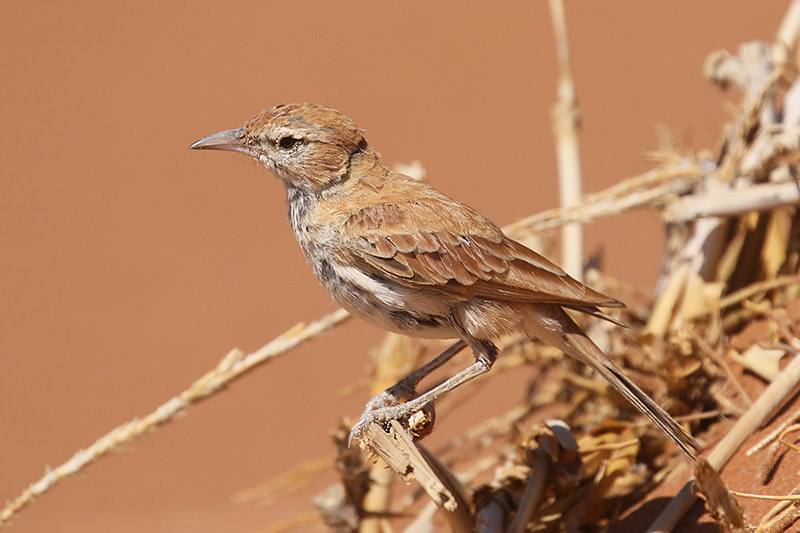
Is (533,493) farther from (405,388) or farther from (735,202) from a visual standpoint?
(735,202)

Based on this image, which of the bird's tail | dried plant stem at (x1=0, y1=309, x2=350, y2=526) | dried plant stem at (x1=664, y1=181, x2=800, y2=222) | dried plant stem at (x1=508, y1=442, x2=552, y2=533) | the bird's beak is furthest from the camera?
dried plant stem at (x1=664, y1=181, x2=800, y2=222)

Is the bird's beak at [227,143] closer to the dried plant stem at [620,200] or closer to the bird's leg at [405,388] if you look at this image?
the bird's leg at [405,388]

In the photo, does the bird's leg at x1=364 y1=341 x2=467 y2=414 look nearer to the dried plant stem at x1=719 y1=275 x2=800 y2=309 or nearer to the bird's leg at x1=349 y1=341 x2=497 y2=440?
the bird's leg at x1=349 y1=341 x2=497 y2=440

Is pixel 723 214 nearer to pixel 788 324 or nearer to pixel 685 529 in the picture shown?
pixel 788 324

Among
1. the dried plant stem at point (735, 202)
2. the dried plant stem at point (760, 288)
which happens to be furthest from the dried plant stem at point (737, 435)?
the dried plant stem at point (735, 202)

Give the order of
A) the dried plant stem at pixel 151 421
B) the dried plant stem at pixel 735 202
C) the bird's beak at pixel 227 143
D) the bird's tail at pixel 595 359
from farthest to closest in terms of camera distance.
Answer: the dried plant stem at pixel 735 202 → the bird's beak at pixel 227 143 → the dried plant stem at pixel 151 421 → the bird's tail at pixel 595 359

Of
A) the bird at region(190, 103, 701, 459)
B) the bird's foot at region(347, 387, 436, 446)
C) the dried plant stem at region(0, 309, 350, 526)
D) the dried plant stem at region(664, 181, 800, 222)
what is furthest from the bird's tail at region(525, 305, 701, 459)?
the dried plant stem at region(664, 181, 800, 222)
